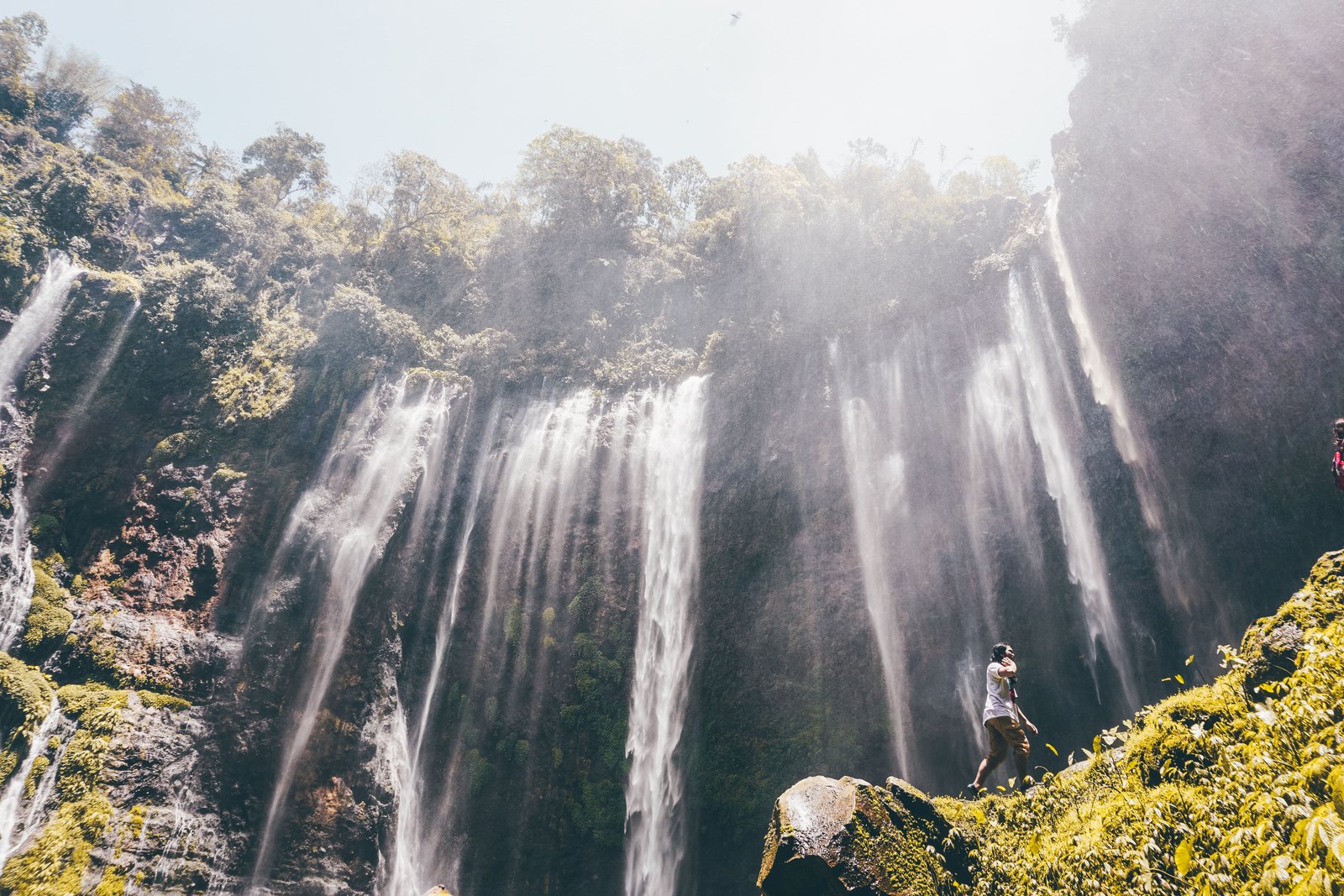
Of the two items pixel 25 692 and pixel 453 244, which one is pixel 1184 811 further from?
pixel 453 244

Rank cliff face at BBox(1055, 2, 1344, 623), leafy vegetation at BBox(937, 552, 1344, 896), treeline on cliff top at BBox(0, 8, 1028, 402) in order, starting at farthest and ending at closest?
treeline on cliff top at BBox(0, 8, 1028, 402)
cliff face at BBox(1055, 2, 1344, 623)
leafy vegetation at BBox(937, 552, 1344, 896)


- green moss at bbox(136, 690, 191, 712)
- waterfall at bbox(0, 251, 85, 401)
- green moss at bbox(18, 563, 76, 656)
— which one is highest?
waterfall at bbox(0, 251, 85, 401)

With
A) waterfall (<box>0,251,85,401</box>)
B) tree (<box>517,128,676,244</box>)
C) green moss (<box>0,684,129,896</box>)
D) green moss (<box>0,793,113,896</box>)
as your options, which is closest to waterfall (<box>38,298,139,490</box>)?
waterfall (<box>0,251,85,401</box>)

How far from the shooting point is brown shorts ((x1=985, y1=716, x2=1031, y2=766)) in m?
6.43

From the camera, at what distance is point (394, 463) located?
17.8m

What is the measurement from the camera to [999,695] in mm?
6508

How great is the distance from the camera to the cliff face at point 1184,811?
316 centimetres

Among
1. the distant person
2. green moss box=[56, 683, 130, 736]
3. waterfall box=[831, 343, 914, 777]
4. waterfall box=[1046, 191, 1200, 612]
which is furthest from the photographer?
waterfall box=[831, 343, 914, 777]

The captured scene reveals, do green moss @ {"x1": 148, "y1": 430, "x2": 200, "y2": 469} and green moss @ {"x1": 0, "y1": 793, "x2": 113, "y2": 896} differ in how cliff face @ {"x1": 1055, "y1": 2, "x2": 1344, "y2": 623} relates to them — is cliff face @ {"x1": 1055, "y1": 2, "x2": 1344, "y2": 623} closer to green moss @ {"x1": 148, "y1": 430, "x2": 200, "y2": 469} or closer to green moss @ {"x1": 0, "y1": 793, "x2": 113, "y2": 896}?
green moss @ {"x1": 0, "y1": 793, "x2": 113, "y2": 896}

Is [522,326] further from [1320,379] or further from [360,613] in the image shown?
[1320,379]

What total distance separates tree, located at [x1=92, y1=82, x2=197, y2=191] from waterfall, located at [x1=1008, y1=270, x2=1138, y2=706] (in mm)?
32707

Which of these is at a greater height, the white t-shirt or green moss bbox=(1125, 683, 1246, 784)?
the white t-shirt

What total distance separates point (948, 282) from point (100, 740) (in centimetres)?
2311

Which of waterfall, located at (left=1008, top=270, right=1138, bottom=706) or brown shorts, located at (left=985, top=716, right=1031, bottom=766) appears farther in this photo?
waterfall, located at (left=1008, top=270, right=1138, bottom=706)
